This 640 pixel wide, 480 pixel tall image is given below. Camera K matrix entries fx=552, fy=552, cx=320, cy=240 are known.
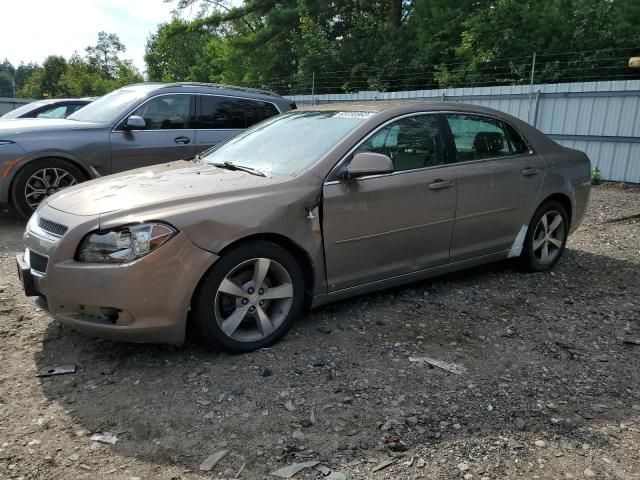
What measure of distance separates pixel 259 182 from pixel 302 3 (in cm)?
2349

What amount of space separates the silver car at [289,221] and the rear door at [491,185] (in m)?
0.01

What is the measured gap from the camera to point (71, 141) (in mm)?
6520

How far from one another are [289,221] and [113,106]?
4727 millimetres

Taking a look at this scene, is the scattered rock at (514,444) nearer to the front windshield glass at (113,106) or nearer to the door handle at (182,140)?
the door handle at (182,140)

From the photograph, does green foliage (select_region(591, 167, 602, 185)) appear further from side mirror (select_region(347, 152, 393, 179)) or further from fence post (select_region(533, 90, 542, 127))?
side mirror (select_region(347, 152, 393, 179))

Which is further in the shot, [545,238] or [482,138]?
[545,238]

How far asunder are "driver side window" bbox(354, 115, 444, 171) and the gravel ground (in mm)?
1138

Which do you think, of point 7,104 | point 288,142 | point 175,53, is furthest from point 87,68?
point 288,142

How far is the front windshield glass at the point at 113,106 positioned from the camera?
274 inches

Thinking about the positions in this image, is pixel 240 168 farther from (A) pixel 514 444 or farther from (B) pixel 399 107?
(A) pixel 514 444

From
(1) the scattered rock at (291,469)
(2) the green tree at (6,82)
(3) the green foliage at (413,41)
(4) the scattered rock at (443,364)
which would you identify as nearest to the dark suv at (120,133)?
(4) the scattered rock at (443,364)

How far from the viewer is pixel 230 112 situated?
25.2ft

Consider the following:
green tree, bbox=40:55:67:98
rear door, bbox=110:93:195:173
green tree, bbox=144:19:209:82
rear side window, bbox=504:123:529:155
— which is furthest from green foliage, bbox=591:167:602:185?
green tree, bbox=40:55:67:98

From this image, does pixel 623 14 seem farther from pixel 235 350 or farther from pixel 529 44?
pixel 235 350
